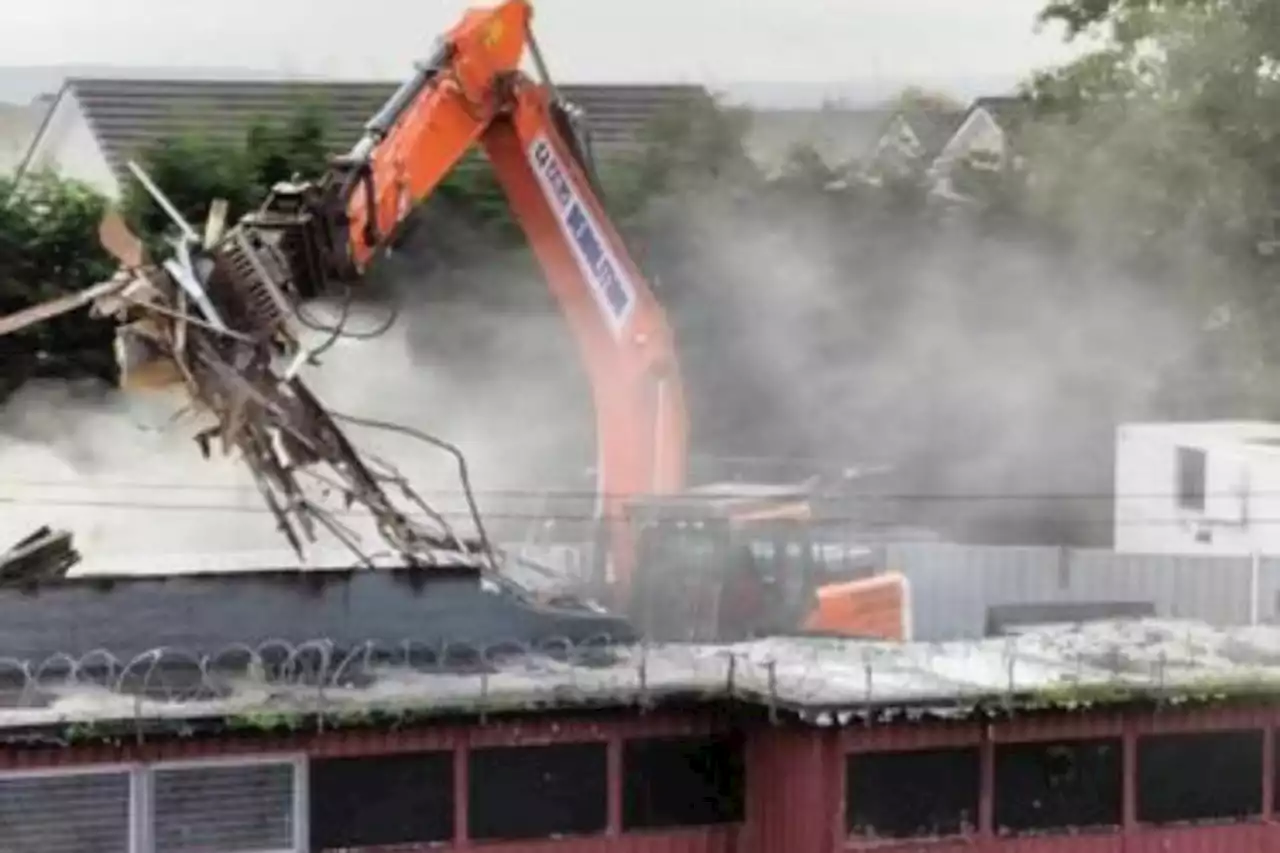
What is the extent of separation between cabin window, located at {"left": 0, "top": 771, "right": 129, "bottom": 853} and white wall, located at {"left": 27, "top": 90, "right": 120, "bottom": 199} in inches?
962

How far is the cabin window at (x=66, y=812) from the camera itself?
12836 mm

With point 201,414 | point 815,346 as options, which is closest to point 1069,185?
point 815,346

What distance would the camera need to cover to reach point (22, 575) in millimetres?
14000

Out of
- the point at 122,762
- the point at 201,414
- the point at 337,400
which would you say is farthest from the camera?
the point at 337,400

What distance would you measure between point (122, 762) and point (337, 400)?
1590 centimetres

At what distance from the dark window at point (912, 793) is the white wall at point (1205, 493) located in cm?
965

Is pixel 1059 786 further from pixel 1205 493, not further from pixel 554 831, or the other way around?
pixel 1205 493

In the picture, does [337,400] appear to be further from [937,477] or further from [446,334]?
[937,477]

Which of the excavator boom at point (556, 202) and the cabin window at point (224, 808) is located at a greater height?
the excavator boom at point (556, 202)

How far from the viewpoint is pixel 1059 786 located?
14.5 metres

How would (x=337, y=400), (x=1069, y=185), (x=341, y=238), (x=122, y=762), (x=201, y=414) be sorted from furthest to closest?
(x=1069, y=185) < (x=337, y=400) < (x=341, y=238) < (x=201, y=414) < (x=122, y=762)

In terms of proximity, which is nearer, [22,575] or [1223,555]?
[22,575]

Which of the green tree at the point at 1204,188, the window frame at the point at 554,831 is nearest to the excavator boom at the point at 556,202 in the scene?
the window frame at the point at 554,831

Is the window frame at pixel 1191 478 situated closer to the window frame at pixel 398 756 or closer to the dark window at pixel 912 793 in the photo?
the dark window at pixel 912 793
